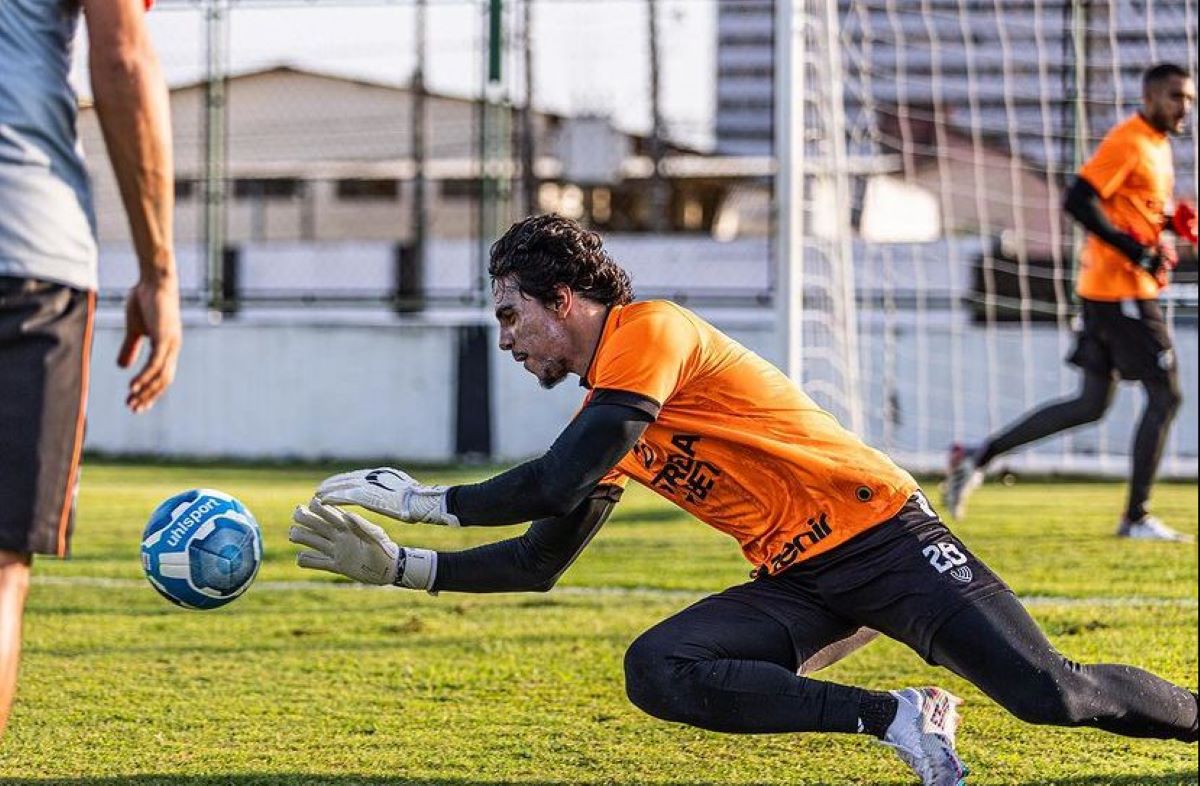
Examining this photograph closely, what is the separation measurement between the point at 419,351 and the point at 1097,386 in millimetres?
7729

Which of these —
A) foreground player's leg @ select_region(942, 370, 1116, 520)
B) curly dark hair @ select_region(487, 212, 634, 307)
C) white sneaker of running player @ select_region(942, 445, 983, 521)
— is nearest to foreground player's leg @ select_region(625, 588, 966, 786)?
curly dark hair @ select_region(487, 212, 634, 307)

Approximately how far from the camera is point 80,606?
6.89 meters

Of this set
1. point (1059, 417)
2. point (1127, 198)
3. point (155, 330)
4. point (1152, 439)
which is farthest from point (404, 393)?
point (155, 330)

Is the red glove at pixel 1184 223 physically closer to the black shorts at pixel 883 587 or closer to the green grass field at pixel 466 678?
the green grass field at pixel 466 678

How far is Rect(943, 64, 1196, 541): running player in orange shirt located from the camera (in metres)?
8.62

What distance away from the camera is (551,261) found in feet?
12.4

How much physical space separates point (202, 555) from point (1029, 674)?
1962 mm

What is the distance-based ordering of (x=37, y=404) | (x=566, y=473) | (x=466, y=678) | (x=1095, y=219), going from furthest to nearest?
1. (x=1095, y=219)
2. (x=466, y=678)
3. (x=566, y=473)
4. (x=37, y=404)

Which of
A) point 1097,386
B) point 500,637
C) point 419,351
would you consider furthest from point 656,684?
point 419,351

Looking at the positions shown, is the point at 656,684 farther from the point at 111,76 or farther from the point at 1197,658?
the point at 1197,658

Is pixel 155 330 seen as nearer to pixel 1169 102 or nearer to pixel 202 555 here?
pixel 202 555

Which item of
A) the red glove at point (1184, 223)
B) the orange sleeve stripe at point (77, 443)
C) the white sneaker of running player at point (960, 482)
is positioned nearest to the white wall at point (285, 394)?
the white sneaker of running player at point (960, 482)

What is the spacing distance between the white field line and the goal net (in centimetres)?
483

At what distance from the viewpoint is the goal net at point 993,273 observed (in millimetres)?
12773
